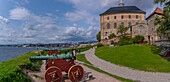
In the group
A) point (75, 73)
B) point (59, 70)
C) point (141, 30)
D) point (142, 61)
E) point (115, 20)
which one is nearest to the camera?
point (59, 70)

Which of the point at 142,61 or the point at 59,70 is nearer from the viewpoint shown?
the point at 59,70

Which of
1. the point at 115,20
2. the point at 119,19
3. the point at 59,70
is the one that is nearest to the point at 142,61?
the point at 59,70

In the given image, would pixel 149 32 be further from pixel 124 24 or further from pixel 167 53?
pixel 167 53

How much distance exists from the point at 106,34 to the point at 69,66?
50026mm

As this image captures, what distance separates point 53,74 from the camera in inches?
268

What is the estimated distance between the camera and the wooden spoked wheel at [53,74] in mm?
6723

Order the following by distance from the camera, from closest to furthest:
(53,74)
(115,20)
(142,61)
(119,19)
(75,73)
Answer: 1. (53,74)
2. (75,73)
3. (142,61)
4. (119,19)
5. (115,20)

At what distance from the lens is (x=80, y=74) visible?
7598 millimetres

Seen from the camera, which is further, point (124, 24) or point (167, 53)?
point (124, 24)

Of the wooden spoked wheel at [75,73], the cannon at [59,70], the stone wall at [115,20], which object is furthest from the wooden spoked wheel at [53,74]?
the stone wall at [115,20]

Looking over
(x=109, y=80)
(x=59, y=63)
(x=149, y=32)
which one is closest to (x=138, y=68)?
(x=109, y=80)

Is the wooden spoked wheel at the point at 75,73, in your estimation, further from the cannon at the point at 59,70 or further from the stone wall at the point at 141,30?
the stone wall at the point at 141,30

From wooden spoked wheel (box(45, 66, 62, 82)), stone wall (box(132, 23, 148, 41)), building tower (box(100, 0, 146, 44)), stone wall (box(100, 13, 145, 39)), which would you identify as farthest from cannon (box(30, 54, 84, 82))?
stone wall (box(100, 13, 145, 39))

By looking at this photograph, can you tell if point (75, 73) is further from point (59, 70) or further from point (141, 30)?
point (141, 30)
